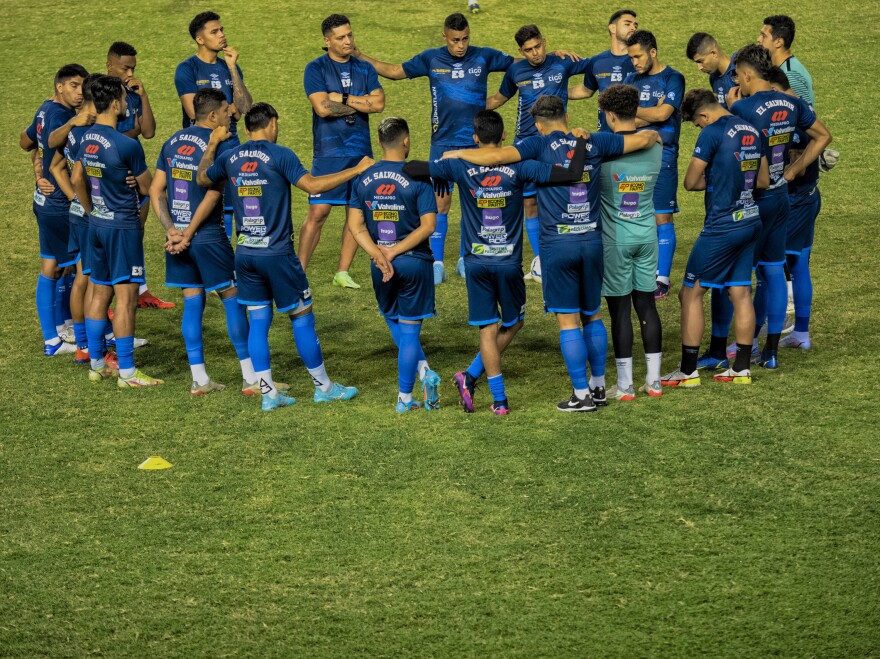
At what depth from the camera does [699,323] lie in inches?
342

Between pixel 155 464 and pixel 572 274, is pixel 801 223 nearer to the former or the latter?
pixel 572 274

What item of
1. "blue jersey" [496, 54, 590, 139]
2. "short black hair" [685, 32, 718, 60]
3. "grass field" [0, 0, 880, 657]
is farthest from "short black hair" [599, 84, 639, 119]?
"blue jersey" [496, 54, 590, 139]

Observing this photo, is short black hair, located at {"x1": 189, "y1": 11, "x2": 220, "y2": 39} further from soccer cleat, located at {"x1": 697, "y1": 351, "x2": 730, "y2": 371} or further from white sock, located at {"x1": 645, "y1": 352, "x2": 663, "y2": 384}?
soccer cleat, located at {"x1": 697, "y1": 351, "x2": 730, "y2": 371}

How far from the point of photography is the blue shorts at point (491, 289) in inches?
316

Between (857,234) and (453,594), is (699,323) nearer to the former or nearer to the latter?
(453,594)

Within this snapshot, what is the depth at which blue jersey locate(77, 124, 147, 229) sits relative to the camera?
29.2ft

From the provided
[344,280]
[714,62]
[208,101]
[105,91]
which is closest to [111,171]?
[105,91]

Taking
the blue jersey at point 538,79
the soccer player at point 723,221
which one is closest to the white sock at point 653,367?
the soccer player at point 723,221

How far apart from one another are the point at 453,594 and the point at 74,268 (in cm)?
628

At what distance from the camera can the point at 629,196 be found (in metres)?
8.20

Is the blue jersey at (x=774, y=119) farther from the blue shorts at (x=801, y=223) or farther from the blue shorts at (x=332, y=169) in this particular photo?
the blue shorts at (x=332, y=169)

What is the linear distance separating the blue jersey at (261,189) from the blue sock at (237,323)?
68 cm

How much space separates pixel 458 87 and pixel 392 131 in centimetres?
400

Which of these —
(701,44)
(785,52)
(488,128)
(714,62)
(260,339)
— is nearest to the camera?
(488,128)
